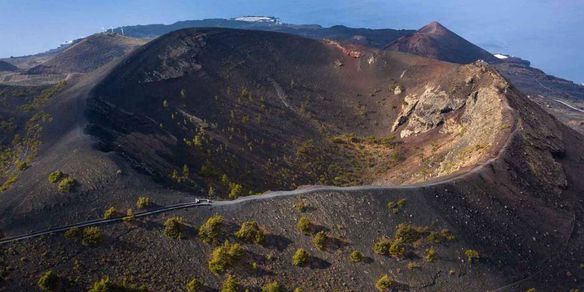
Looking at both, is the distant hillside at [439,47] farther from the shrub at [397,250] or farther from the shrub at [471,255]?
the shrub at [397,250]

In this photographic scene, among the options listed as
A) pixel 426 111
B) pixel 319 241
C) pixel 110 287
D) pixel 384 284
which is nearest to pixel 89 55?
pixel 426 111

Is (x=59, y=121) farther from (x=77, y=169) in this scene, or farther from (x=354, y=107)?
(x=354, y=107)

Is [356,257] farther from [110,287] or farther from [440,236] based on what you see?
[110,287]

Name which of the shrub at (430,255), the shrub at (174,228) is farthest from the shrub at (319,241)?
the shrub at (174,228)

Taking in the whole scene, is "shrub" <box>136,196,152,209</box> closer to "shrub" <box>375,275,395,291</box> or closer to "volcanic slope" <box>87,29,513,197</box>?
"volcanic slope" <box>87,29,513,197</box>

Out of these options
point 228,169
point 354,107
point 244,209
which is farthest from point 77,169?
point 354,107

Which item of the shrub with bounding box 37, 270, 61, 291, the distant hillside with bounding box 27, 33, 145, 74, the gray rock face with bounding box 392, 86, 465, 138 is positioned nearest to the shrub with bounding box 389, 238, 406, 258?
the shrub with bounding box 37, 270, 61, 291
